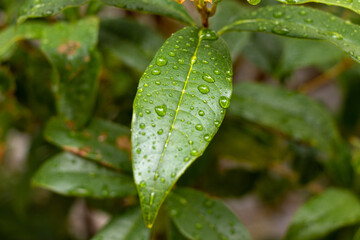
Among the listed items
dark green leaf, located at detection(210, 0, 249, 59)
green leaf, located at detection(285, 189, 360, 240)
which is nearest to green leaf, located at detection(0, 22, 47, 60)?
dark green leaf, located at detection(210, 0, 249, 59)

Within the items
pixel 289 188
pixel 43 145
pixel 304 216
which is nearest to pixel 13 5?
pixel 43 145

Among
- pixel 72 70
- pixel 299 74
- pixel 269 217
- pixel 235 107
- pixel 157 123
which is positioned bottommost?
pixel 269 217

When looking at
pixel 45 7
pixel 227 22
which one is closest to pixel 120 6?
pixel 45 7

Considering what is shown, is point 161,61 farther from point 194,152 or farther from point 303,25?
point 303,25

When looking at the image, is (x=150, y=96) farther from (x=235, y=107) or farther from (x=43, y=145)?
(x=43, y=145)

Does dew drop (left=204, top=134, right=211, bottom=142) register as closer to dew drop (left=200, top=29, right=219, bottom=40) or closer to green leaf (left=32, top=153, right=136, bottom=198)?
dew drop (left=200, top=29, right=219, bottom=40)

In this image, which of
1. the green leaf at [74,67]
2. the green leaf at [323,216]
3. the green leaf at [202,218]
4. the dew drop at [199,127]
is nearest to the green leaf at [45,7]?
the green leaf at [74,67]
